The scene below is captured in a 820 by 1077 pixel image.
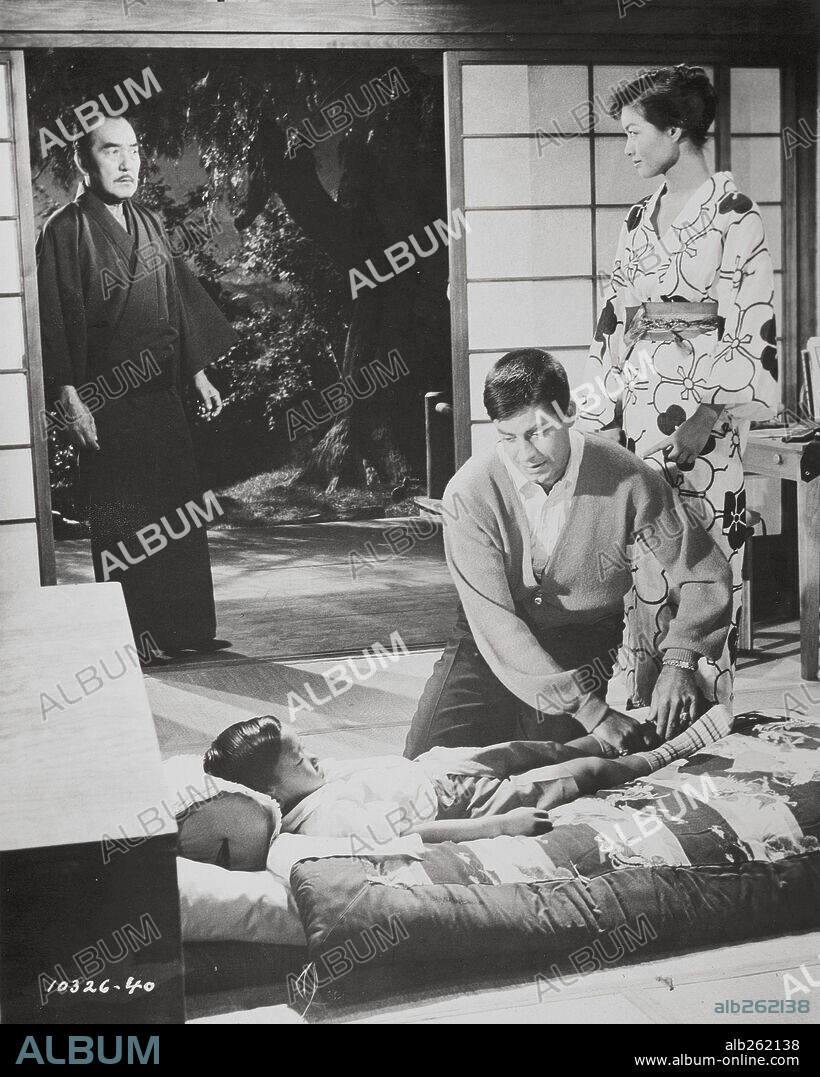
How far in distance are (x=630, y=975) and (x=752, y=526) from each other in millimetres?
2072


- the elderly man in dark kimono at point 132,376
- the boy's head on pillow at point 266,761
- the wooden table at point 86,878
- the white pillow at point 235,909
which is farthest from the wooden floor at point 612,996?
the elderly man in dark kimono at point 132,376

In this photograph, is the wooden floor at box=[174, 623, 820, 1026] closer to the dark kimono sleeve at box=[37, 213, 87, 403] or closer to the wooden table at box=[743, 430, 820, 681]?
the wooden table at box=[743, 430, 820, 681]

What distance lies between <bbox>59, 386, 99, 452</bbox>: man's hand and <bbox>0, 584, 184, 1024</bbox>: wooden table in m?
1.82

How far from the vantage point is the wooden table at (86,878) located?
67.0 inches

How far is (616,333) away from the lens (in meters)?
3.56

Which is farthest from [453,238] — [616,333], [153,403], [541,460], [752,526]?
[752,526]

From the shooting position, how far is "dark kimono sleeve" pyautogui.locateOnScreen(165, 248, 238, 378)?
386cm

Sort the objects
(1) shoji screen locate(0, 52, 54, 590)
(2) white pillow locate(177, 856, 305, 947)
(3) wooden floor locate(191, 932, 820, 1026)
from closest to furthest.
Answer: (3) wooden floor locate(191, 932, 820, 1026), (2) white pillow locate(177, 856, 305, 947), (1) shoji screen locate(0, 52, 54, 590)

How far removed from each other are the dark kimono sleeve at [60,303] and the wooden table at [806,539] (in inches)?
90.3

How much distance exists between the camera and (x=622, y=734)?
10.9 ft

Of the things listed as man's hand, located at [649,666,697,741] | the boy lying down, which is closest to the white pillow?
the boy lying down

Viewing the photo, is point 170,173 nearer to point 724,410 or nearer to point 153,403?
point 153,403

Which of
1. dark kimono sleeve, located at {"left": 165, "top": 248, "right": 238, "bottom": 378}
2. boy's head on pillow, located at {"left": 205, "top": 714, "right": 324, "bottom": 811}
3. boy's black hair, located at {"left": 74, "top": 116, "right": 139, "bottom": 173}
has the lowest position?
boy's head on pillow, located at {"left": 205, "top": 714, "right": 324, "bottom": 811}
